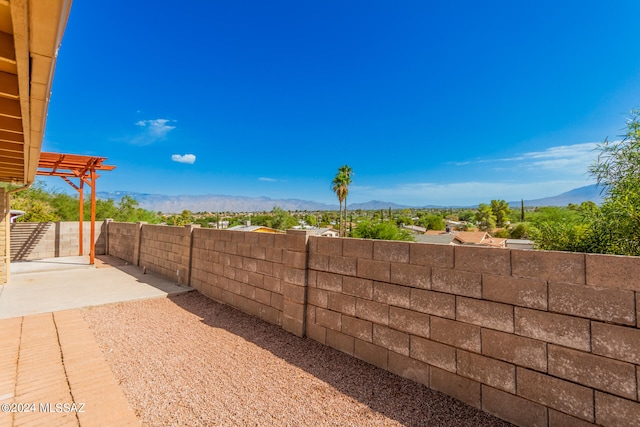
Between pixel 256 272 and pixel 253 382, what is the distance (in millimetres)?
2244

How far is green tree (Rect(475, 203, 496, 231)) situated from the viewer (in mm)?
53438

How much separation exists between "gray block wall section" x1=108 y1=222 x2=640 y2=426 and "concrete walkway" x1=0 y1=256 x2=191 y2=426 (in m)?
2.32

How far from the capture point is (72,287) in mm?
7031

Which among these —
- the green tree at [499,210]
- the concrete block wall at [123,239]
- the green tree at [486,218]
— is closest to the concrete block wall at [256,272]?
the concrete block wall at [123,239]

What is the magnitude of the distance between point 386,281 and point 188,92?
27.8 m

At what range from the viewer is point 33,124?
332cm

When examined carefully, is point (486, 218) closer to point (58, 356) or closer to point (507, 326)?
point (507, 326)

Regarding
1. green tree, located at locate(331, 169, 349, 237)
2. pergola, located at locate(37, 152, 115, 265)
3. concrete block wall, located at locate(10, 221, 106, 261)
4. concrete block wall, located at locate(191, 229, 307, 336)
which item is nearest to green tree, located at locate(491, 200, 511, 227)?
green tree, located at locate(331, 169, 349, 237)

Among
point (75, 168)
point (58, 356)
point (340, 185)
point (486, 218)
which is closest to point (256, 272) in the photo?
point (58, 356)

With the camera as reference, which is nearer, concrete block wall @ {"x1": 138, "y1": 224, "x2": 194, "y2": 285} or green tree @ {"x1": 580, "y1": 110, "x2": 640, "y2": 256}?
green tree @ {"x1": 580, "y1": 110, "x2": 640, "y2": 256}

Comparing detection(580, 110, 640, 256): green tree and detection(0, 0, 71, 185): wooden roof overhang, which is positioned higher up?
detection(0, 0, 71, 185): wooden roof overhang

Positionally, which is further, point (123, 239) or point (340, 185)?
point (340, 185)

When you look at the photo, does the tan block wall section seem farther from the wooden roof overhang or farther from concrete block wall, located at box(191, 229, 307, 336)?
the wooden roof overhang

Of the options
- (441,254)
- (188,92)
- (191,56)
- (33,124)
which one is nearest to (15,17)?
(33,124)
